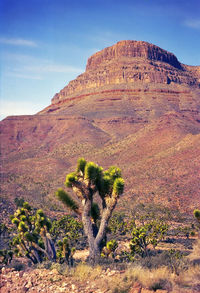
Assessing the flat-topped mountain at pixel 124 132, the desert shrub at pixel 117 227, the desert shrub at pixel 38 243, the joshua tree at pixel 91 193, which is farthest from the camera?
the flat-topped mountain at pixel 124 132

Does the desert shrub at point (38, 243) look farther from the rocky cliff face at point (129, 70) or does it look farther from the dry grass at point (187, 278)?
the rocky cliff face at point (129, 70)

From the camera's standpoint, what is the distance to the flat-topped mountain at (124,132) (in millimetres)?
38872

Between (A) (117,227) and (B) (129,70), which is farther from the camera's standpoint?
(B) (129,70)

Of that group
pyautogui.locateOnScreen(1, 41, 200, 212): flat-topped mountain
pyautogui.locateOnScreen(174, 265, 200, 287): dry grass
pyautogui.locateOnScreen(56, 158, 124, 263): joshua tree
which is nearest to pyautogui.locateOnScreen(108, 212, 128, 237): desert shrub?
pyautogui.locateOnScreen(1, 41, 200, 212): flat-topped mountain

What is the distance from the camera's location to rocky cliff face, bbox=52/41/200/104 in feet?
349

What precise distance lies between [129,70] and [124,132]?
43.9m

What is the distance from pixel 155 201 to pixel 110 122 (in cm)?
4964

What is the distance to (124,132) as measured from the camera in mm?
74125

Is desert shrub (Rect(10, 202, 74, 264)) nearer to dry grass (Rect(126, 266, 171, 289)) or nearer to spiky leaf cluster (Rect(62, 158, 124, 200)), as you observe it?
spiky leaf cluster (Rect(62, 158, 124, 200))

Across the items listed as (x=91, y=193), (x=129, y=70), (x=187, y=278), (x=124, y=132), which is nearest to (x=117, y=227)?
(x=91, y=193)

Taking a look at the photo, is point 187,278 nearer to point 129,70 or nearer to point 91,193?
point 91,193

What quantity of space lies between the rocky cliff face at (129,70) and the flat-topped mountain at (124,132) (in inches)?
16.3

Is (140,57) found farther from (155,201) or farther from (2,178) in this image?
(155,201)

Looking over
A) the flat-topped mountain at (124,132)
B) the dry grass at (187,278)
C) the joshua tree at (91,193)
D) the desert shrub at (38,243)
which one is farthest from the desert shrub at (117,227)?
the dry grass at (187,278)
